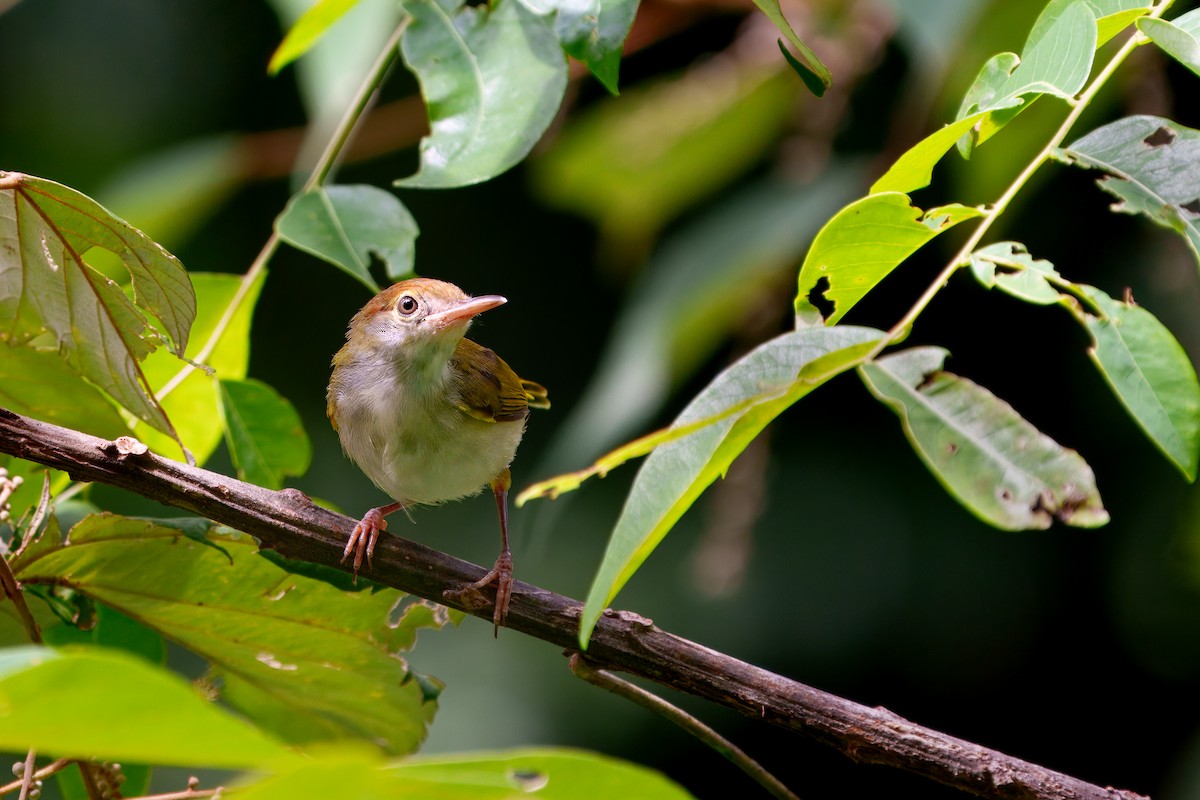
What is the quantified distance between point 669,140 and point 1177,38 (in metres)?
2.52

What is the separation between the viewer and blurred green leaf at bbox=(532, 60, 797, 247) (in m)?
3.73

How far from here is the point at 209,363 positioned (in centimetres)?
229

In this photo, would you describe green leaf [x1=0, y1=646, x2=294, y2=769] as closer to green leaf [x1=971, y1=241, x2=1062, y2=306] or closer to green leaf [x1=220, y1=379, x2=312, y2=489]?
green leaf [x1=971, y1=241, x2=1062, y2=306]

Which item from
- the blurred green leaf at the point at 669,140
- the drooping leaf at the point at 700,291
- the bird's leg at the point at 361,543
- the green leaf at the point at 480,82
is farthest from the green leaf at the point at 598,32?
the blurred green leaf at the point at 669,140

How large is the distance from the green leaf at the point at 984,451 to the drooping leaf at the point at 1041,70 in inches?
12.9

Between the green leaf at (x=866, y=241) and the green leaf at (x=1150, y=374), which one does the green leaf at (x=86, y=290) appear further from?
the green leaf at (x=1150, y=374)

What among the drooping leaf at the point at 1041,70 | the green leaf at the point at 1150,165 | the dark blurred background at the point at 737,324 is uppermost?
the drooping leaf at the point at 1041,70

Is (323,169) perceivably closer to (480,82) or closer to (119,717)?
(480,82)

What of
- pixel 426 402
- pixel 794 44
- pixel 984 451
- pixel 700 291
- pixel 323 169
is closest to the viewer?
pixel 984 451

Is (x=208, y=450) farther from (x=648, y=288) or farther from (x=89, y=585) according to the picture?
(x=648, y=288)

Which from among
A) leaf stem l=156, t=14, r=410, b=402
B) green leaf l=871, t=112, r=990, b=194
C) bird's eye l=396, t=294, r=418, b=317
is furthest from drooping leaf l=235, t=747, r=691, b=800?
bird's eye l=396, t=294, r=418, b=317

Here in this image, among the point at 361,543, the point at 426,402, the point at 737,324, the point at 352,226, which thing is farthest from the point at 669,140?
the point at 361,543

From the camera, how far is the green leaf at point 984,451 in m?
1.10

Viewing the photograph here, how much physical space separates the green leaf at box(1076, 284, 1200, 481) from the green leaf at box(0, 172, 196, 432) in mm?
1257
